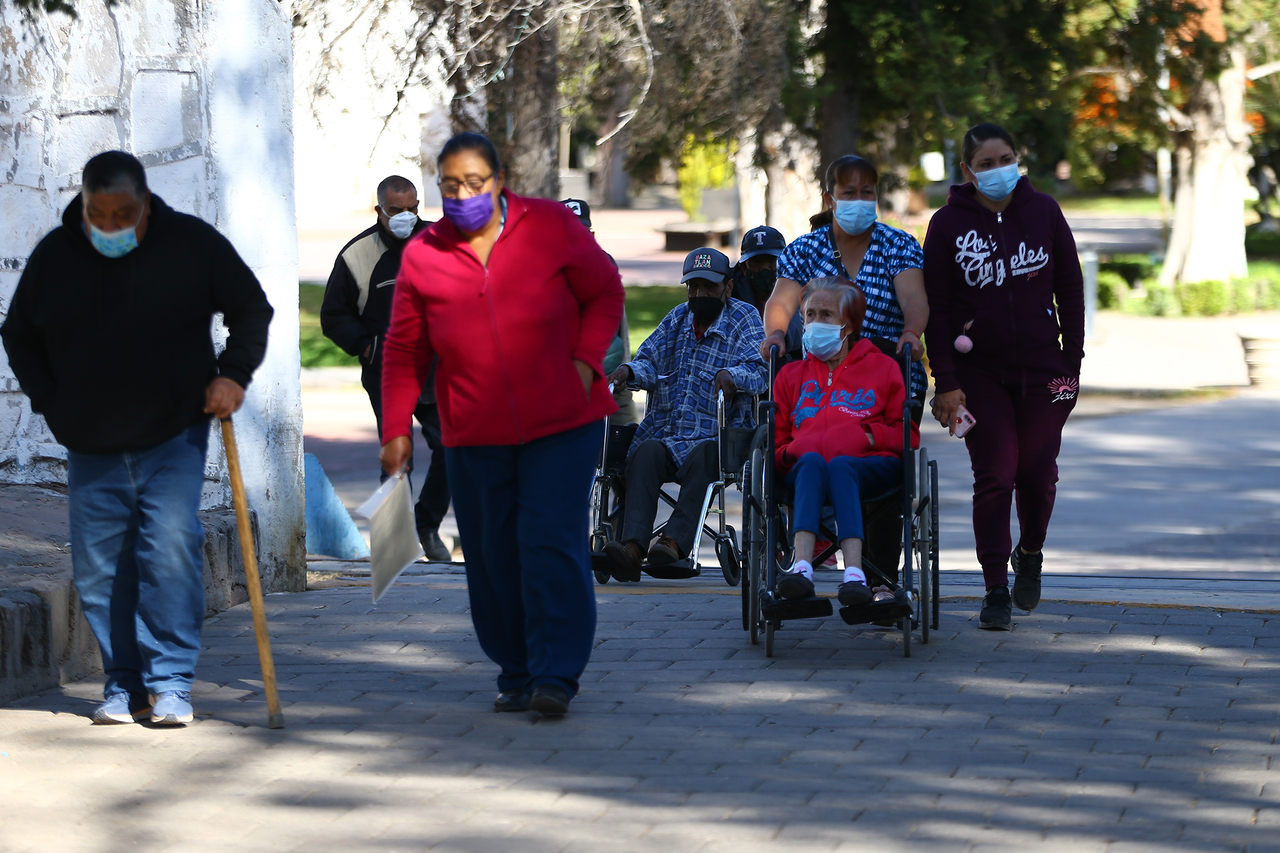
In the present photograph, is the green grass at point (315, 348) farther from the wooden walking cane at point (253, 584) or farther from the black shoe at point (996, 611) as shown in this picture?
the wooden walking cane at point (253, 584)

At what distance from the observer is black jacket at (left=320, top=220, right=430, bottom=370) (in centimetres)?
848

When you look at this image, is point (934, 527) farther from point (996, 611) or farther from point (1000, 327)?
point (1000, 327)

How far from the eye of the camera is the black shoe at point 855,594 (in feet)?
18.3

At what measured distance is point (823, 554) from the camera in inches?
240

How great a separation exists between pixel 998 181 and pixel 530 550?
2401mm

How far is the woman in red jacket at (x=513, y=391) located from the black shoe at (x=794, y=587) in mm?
759

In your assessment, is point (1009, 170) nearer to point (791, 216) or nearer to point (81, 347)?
point (81, 347)

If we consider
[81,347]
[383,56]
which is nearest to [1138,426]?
[383,56]

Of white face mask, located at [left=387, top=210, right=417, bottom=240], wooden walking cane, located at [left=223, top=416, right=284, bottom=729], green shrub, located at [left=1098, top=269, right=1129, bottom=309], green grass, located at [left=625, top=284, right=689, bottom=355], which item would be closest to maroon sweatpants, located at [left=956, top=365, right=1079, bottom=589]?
wooden walking cane, located at [left=223, top=416, right=284, bottom=729]

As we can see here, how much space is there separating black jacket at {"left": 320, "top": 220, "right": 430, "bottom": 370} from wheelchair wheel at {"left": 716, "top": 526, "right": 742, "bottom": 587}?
2.09 meters

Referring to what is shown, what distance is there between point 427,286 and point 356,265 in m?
3.65

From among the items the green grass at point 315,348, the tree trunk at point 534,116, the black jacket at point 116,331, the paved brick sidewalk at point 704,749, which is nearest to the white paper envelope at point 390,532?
the paved brick sidewalk at point 704,749

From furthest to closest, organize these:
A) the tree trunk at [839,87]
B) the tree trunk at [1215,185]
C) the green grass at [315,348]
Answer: the tree trunk at [1215,185], the green grass at [315,348], the tree trunk at [839,87]

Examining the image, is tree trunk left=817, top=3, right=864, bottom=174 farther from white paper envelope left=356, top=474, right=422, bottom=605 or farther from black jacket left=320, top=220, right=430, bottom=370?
white paper envelope left=356, top=474, right=422, bottom=605
